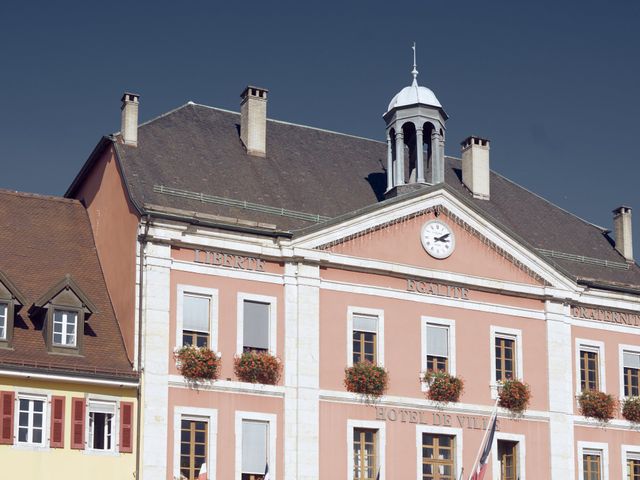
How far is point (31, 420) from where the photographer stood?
126 ft

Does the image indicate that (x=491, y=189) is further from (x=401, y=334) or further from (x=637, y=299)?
(x=401, y=334)

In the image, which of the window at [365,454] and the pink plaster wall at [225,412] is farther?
the window at [365,454]

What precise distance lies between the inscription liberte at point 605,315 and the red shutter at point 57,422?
Result: 18.0 m

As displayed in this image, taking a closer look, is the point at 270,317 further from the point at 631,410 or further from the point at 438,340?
the point at 631,410

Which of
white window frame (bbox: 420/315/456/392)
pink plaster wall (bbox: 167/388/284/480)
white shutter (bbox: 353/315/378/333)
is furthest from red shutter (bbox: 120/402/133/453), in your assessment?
white window frame (bbox: 420/315/456/392)

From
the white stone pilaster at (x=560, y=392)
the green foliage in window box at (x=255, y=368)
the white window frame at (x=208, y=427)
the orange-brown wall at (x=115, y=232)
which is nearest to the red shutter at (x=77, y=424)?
the orange-brown wall at (x=115, y=232)

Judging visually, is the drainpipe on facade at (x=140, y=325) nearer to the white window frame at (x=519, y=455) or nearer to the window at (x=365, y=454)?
the window at (x=365, y=454)

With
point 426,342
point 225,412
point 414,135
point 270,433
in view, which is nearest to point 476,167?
point 414,135

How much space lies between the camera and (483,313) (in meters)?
45.9

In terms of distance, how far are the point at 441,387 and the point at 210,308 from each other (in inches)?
304

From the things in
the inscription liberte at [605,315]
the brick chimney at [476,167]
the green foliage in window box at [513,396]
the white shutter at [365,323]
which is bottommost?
the green foliage in window box at [513,396]

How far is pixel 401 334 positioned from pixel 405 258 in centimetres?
244

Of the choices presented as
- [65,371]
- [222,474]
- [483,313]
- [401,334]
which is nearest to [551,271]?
[483,313]

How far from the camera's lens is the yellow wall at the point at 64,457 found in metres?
38.0
